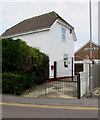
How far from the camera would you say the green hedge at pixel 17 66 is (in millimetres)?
9664

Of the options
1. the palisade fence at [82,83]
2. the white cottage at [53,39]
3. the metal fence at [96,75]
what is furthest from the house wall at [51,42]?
the palisade fence at [82,83]

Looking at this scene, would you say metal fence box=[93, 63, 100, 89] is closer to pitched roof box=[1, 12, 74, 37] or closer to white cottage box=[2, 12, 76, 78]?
white cottage box=[2, 12, 76, 78]

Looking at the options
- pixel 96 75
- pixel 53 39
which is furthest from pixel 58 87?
pixel 53 39

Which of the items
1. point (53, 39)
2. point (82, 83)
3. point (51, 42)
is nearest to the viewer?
point (82, 83)

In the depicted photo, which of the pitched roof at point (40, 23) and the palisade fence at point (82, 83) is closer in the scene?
the palisade fence at point (82, 83)

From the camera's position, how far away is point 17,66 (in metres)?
10.7

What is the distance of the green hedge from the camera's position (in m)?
9.66

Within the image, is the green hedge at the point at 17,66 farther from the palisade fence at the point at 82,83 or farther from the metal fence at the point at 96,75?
the metal fence at the point at 96,75

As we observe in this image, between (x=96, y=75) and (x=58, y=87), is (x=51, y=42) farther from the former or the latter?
(x=96, y=75)

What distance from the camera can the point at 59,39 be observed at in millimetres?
16609

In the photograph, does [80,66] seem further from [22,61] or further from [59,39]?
[22,61]

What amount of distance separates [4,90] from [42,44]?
720 cm

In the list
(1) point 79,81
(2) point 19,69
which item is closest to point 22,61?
(2) point 19,69

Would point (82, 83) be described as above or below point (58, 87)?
above
